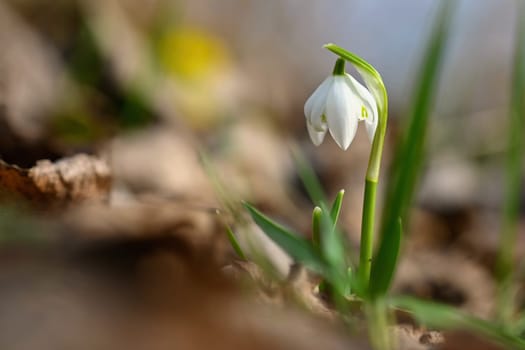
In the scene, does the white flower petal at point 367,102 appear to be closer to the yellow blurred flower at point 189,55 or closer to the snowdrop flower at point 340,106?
the snowdrop flower at point 340,106

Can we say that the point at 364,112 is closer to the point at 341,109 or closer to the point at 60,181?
the point at 341,109

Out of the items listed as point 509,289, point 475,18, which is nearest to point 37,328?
point 509,289

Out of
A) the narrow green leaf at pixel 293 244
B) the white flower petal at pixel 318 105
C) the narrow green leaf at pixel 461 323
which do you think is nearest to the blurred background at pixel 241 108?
the narrow green leaf at pixel 293 244

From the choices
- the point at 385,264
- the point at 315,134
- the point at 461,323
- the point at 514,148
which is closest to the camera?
the point at 461,323

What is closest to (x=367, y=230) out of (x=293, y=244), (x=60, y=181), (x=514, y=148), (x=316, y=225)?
(x=316, y=225)

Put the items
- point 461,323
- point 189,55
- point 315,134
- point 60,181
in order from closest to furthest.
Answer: point 461,323, point 315,134, point 60,181, point 189,55

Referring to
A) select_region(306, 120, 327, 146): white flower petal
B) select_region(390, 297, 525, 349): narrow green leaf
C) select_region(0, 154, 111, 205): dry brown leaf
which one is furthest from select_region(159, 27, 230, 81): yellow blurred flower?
select_region(390, 297, 525, 349): narrow green leaf
